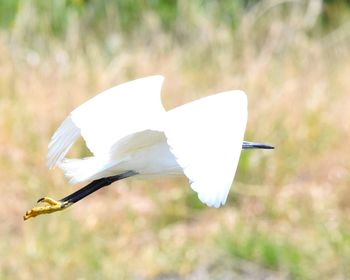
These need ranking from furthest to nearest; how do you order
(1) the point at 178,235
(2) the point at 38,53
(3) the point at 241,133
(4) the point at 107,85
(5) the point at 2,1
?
(5) the point at 2,1 → (2) the point at 38,53 → (4) the point at 107,85 → (1) the point at 178,235 → (3) the point at 241,133

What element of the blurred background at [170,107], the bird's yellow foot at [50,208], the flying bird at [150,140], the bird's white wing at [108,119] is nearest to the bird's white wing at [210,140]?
the flying bird at [150,140]

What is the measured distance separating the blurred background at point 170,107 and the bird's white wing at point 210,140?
6.07ft

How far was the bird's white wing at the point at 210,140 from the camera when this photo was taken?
2.34 m

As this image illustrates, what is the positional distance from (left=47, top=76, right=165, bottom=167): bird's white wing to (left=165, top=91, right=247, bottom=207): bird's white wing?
0.14 metres

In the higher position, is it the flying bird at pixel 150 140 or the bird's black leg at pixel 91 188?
the flying bird at pixel 150 140

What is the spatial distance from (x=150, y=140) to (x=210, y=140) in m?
0.32

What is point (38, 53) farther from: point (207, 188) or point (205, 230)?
point (207, 188)

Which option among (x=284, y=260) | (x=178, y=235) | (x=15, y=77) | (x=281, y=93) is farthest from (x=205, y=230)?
(x=15, y=77)

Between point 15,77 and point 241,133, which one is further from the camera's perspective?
point 15,77

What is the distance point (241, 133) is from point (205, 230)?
8.01ft

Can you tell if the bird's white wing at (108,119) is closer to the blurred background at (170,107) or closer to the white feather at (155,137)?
the white feather at (155,137)

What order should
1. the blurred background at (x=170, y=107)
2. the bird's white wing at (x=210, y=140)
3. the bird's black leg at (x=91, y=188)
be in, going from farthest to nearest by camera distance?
1. the blurred background at (x=170, y=107)
2. the bird's black leg at (x=91, y=188)
3. the bird's white wing at (x=210, y=140)

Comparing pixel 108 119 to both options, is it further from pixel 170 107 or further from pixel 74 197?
pixel 170 107

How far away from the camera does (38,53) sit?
6.38 meters
